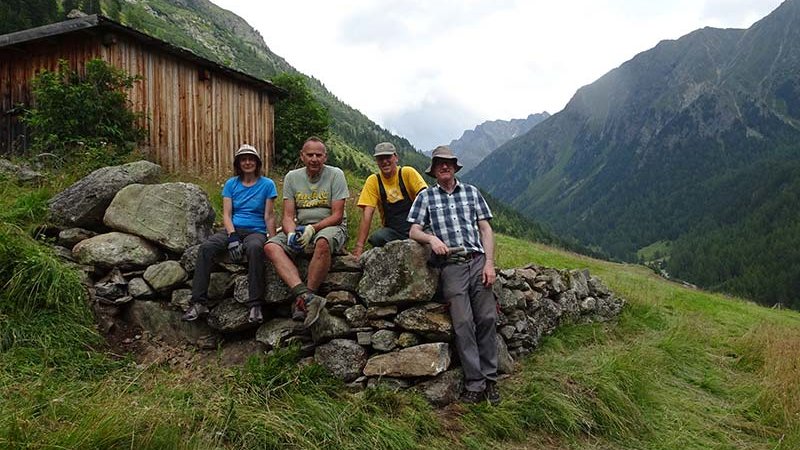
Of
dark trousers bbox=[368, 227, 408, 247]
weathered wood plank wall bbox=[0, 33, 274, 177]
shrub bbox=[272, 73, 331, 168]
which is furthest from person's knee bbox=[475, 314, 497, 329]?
shrub bbox=[272, 73, 331, 168]

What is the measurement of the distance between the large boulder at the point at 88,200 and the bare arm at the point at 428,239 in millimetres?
3931

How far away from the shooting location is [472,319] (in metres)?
4.67

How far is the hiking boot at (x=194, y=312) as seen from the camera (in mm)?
4883

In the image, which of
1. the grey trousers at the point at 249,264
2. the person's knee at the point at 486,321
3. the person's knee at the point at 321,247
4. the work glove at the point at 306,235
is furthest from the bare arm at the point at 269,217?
the person's knee at the point at 486,321

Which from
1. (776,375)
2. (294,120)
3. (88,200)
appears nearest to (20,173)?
(88,200)

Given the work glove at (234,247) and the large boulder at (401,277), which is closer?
the large boulder at (401,277)

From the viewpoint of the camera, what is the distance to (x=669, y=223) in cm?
15800

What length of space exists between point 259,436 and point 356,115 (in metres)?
162

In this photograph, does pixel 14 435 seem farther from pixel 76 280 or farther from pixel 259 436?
pixel 76 280

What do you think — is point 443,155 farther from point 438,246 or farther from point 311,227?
point 311,227

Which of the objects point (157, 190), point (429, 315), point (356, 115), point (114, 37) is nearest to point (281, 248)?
point (429, 315)

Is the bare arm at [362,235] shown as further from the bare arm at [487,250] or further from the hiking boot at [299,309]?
the bare arm at [487,250]

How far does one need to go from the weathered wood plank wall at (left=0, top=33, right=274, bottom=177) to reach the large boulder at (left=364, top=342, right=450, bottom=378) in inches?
338

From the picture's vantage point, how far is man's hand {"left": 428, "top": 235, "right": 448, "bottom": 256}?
15.3 feet
